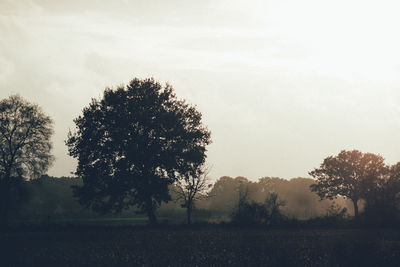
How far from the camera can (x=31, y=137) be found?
171 feet

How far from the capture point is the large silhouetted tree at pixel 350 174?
3066 inches

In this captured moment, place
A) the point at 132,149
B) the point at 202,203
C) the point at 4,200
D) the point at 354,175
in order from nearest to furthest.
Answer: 1. the point at 132,149
2. the point at 4,200
3. the point at 354,175
4. the point at 202,203

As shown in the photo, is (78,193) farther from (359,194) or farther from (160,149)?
(359,194)

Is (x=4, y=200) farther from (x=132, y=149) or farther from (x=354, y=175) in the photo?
(x=354, y=175)

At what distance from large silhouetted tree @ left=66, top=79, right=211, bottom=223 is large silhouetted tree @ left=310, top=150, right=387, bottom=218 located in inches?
1823

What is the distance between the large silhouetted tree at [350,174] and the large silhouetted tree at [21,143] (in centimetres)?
5792

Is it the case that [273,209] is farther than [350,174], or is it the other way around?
[350,174]

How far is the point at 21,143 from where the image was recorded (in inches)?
2039

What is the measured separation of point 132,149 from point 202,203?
101 meters

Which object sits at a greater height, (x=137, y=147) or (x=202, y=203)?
(x=137, y=147)

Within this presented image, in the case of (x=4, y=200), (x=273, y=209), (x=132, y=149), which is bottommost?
(x=273, y=209)

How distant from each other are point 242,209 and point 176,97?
51.8 ft

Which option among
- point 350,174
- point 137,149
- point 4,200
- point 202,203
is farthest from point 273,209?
point 202,203

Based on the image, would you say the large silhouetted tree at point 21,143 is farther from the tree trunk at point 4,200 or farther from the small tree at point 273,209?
the small tree at point 273,209
